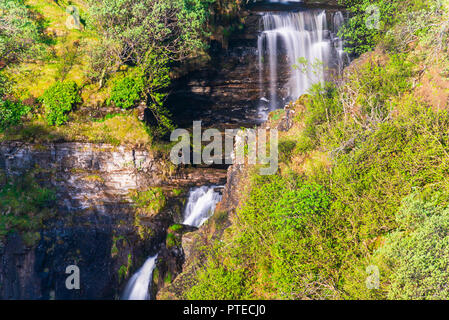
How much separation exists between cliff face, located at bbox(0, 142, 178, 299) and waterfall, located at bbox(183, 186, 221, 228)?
0.75 metres

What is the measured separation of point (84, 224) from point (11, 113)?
856cm

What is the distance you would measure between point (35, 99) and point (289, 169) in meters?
17.6

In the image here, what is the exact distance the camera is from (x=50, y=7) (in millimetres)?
24484

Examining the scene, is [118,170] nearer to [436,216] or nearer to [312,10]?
[436,216]

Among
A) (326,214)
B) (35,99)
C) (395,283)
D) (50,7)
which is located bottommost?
(395,283)

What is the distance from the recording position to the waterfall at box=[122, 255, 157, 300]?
18.5 meters

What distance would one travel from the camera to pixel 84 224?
20172 millimetres

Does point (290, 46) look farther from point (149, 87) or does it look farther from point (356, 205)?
point (356, 205)

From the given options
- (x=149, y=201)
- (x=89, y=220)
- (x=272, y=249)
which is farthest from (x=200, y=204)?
(x=272, y=249)

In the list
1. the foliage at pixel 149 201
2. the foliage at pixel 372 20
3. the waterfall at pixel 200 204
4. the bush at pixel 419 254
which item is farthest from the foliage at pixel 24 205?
the foliage at pixel 372 20

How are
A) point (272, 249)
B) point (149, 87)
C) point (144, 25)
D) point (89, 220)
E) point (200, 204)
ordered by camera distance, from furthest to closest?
1. point (149, 87)
2. point (144, 25)
3. point (200, 204)
4. point (89, 220)
5. point (272, 249)

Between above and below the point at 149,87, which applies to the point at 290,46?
above

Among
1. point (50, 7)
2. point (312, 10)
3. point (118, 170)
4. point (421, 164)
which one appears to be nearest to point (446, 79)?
point (421, 164)

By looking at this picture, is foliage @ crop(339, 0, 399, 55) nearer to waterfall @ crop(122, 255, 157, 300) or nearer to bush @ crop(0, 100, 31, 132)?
waterfall @ crop(122, 255, 157, 300)
